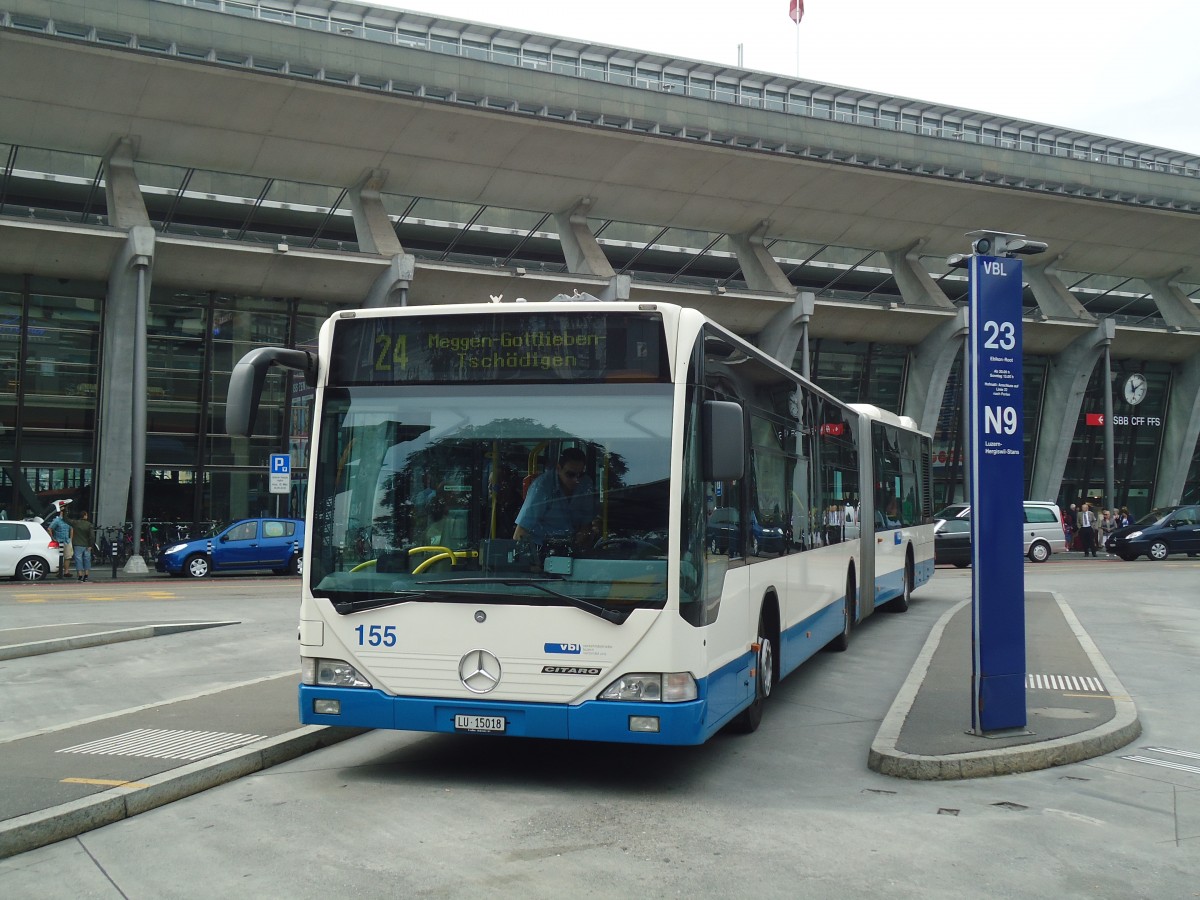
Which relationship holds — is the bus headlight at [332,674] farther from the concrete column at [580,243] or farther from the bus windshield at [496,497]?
the concrete column at [580,243]

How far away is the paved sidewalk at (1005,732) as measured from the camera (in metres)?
7.39

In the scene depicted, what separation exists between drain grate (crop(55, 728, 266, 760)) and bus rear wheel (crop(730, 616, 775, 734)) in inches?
132

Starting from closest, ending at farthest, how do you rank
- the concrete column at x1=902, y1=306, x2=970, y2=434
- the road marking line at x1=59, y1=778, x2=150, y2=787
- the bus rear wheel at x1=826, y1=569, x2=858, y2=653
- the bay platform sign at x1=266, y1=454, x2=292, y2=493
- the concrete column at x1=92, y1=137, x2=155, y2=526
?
1. the road marking line at x1=59, y1=778, x2=150, y2=787
2. the bus rear wheel at x1=826, y1=569, x2=858, y2=653
3. the bay platform sign at x1=266, y1=454, x2=292, y2=493
4. the concrete column at x1=92, y1=137, x2=155, y2=526
5. the concrete column at x1=902, y1=306, x2=970, y2=434

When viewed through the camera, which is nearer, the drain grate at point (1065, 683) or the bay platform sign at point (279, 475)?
the drain grate at point (1065, 683)

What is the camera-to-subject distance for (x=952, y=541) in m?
32.1

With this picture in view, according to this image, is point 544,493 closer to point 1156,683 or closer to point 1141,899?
point 1141,899

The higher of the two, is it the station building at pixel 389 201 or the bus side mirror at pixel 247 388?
the station building at pixel 389 201

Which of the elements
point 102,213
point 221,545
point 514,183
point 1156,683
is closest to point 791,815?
point 1156,683

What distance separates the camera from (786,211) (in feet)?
128

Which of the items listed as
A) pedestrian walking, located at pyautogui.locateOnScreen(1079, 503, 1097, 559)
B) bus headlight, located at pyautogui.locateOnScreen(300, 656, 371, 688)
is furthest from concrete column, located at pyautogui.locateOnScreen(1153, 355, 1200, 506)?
bus headlight, located at pyautogui.locateOnScreen(300, 656, 371, 688)

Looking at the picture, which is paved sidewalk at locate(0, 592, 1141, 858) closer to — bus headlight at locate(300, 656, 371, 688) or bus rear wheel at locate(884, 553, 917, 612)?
bus headlight at locate(300, 656, 371, 688)

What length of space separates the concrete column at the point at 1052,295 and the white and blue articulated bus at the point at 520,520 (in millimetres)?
42629

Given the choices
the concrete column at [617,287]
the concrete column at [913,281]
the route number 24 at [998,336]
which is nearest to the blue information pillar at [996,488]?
the route number 24 at [998,336]

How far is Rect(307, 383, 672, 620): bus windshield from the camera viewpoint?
6809mm
